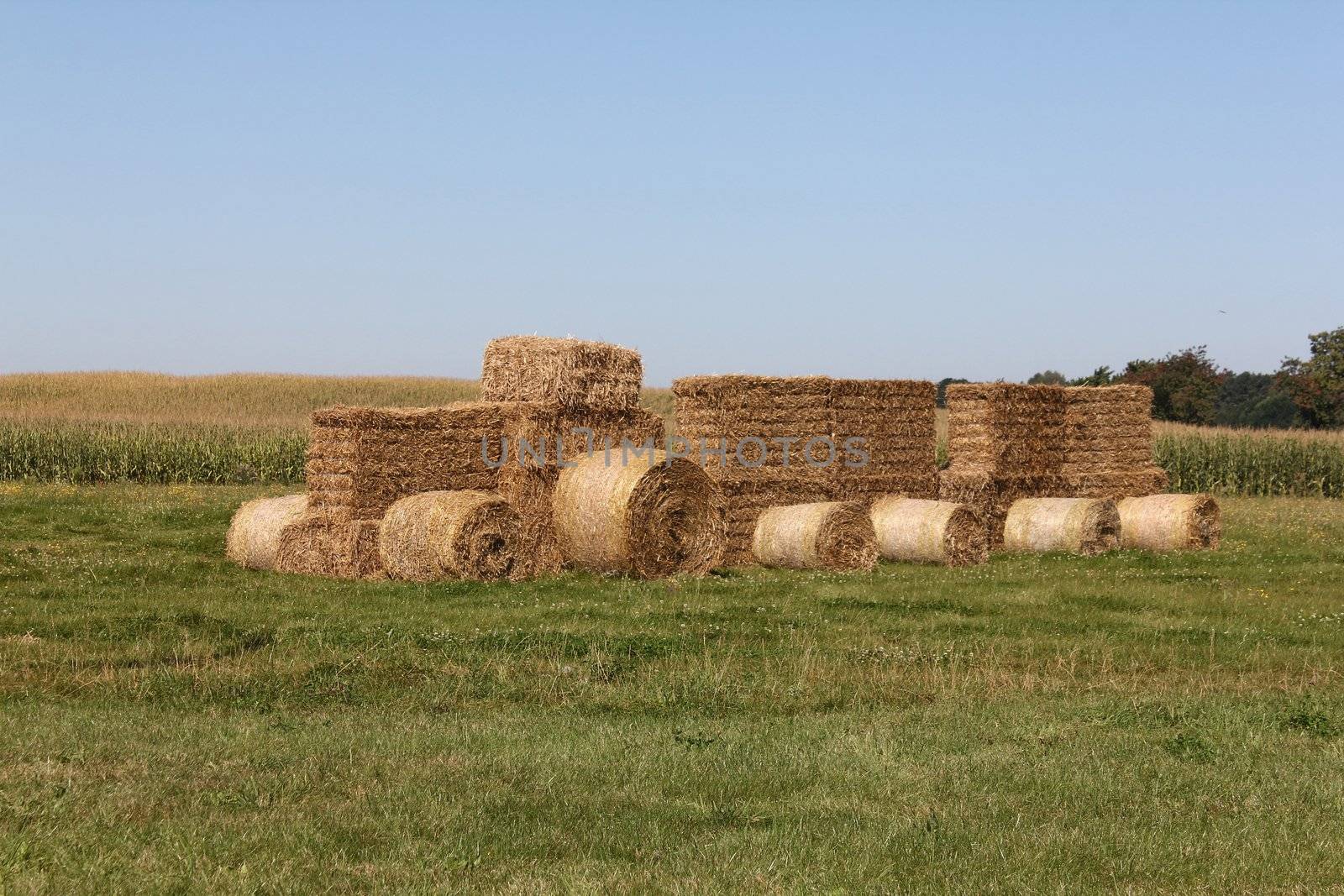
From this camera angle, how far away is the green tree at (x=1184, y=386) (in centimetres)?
7050

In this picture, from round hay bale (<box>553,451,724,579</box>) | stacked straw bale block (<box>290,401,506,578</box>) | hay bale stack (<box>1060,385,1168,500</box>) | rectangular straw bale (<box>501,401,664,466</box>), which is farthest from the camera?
hay bale stack (<box>1060,385,1168,500</box>)

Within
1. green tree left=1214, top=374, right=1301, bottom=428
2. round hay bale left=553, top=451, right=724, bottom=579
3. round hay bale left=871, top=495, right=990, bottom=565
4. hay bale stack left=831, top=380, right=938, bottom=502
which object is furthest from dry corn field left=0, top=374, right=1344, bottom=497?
green tree left=1214, top=374, right=1301, bottom=428

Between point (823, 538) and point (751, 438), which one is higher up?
point (751, 438)

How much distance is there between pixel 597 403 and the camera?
65.7 feet

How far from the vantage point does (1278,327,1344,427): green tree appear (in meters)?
63.6

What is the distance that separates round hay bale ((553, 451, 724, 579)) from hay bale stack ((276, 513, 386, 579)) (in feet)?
8.46

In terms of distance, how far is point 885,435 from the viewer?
74.3 ft

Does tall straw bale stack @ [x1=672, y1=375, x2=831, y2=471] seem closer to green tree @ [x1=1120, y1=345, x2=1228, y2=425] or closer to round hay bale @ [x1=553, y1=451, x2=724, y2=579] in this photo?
round hay bale @ [x1=553, y1=451, x2=724, y2=579]

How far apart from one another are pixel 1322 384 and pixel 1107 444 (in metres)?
43.9

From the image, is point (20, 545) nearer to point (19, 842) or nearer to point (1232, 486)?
point (19, 842)

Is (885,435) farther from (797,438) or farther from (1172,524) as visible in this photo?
(1172,524)

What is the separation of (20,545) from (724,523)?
10.6 m

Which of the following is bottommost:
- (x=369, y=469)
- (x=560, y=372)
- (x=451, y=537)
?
(x=451, y=537)

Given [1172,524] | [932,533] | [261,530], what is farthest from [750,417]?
[1172,524]
